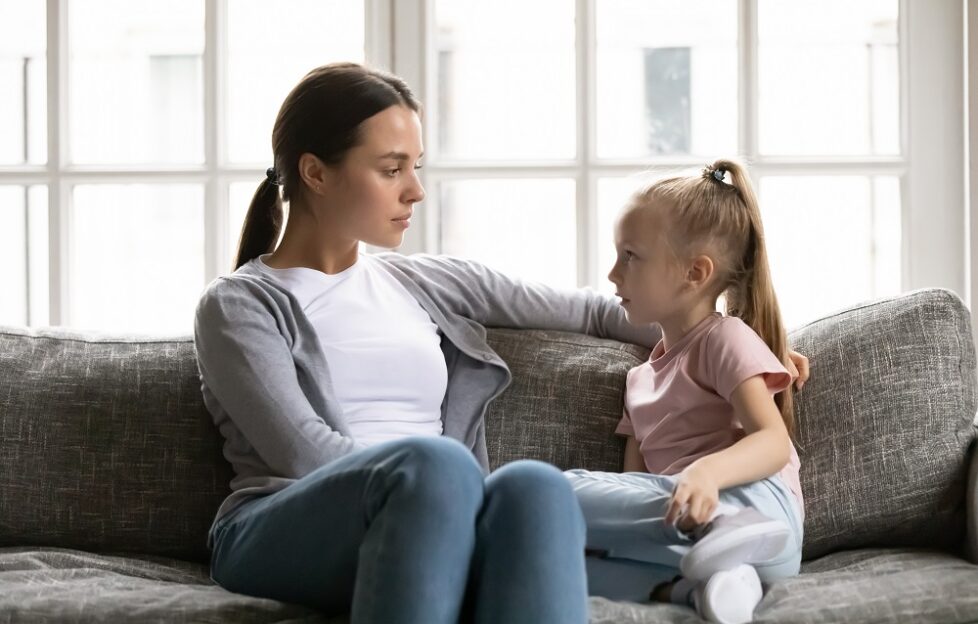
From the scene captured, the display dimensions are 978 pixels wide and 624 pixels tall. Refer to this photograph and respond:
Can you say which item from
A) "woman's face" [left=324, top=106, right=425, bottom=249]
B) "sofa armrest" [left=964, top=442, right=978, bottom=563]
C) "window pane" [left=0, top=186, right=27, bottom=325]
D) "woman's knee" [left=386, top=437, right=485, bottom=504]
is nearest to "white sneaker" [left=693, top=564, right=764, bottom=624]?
"woman's knee" [left=386, top=437, right=485, bottom=504]

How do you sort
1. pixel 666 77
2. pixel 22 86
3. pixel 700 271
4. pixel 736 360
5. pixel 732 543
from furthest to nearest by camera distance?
1. pixel 22 86
2. pixel 666 77
3. pixel 700 271
4. pixel 736 360
5. pixel 732 543

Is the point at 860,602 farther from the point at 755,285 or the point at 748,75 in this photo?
the point at 748,75

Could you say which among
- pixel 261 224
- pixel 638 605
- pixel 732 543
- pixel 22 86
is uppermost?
pixel 22 86

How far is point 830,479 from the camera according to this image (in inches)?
74.7

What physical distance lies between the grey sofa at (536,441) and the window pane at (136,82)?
691mm

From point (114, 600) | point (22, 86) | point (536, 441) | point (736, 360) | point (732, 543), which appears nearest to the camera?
point (732, 543)

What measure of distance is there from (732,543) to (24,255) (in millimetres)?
1947

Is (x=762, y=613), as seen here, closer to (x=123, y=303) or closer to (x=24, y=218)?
(x=123, y=303)

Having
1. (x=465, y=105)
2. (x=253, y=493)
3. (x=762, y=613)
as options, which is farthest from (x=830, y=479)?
(x=465, y=105)

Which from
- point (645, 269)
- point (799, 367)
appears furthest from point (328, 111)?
point (799, 367)

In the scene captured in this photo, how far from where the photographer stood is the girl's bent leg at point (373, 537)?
4.41ft

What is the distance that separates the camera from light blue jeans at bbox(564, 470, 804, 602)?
1.62 m

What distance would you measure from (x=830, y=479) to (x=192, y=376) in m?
1.10

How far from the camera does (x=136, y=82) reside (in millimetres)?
2738
